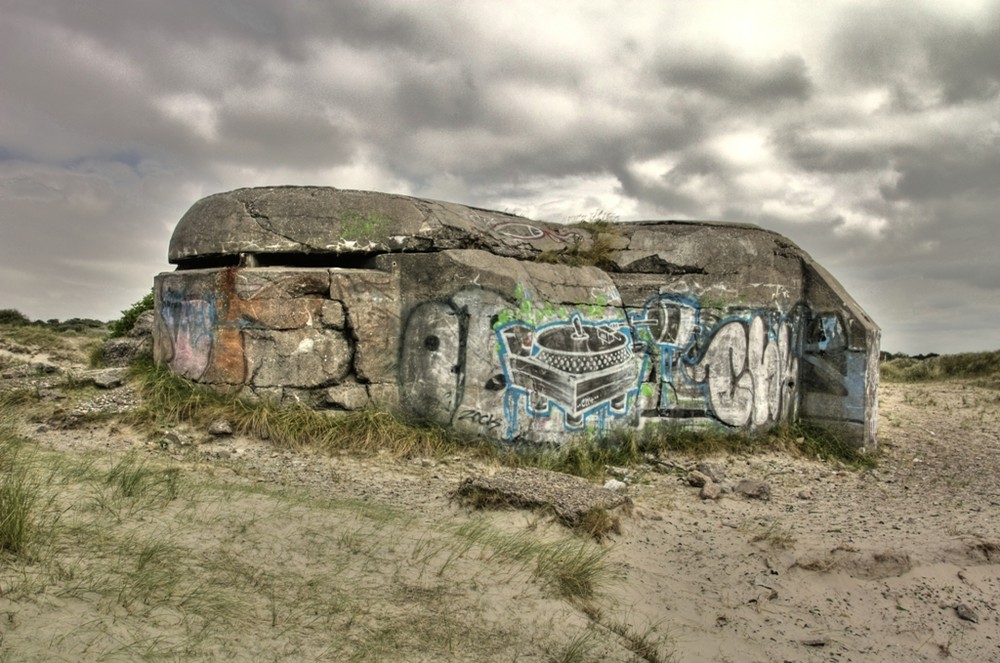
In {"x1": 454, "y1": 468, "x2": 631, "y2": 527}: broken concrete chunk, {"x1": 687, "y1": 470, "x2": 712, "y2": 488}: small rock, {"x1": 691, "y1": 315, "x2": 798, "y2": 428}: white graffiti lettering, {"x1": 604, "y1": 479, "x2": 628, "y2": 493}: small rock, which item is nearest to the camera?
{"x1": 454, "y1": 468, "x2": 631, "y2": 527}: broken concrete chunk

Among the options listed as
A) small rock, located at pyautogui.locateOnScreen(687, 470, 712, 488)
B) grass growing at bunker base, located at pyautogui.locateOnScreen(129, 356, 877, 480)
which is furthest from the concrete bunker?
small rock, located at pyautogui.locateOnScreen(687, 470, 712, 488)

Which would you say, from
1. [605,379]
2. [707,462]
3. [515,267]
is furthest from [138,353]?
A: [707,462]

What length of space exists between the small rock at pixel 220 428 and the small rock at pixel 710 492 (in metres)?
4.03

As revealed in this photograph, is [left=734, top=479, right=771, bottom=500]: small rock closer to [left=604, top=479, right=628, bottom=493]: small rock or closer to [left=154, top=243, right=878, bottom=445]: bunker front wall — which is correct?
[left=604, top=479, right=628, bottom=493]: small rock

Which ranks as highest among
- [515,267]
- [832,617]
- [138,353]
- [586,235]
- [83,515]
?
[586,235]

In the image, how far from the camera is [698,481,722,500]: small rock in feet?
20.8

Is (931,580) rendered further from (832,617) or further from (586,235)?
(586,235)

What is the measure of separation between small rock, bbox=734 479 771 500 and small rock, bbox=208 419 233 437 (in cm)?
441

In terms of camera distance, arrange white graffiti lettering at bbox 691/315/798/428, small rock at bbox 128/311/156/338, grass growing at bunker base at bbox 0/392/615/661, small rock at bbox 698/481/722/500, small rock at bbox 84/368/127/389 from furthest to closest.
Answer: small rock at bbox 128/311/156/338 < white graffiti lettering at bbox 691/315/798/428 < small rock at bbox 84/368/127/389 < small rock at bbox 698/481/722/500 < grass growing at bunker base at bbox 0/392/615/661

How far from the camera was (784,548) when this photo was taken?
5211 millimetres

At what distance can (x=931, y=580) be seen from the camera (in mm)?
5000

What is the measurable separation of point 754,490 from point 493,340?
261cm

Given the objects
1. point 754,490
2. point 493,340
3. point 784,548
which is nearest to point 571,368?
point 493,340

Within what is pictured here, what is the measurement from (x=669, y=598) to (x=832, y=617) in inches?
38.5
